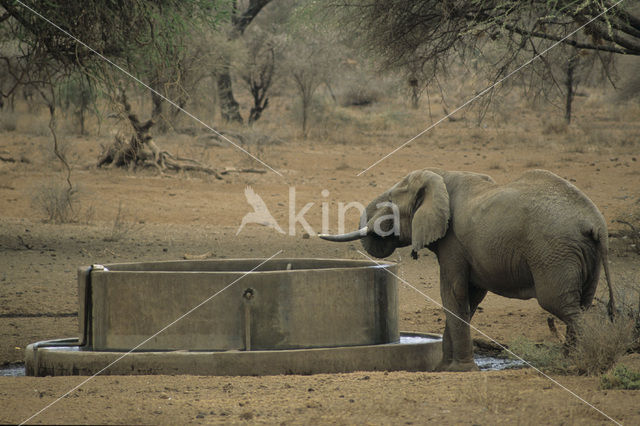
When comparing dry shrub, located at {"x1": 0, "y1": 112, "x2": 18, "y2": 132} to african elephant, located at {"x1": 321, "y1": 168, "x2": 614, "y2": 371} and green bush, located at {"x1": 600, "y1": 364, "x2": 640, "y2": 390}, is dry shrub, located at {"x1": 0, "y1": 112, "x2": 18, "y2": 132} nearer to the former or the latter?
african elephant, located at {"x1": 321, "y1": 168, "x2": 614, "y2": 371}

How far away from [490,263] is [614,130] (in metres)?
19.7

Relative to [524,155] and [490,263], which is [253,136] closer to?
[524,155]

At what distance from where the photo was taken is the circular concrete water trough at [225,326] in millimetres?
6508

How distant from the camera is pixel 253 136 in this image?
2208 cm

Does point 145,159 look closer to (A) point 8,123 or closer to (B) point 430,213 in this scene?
(A) point 8,123

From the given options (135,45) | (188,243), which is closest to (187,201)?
(188,243)

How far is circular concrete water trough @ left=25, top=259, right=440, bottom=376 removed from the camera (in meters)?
6.51

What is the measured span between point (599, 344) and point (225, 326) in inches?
107

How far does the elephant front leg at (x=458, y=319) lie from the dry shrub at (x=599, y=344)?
3.45ft

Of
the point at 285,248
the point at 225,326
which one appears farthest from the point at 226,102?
the point at 225,326

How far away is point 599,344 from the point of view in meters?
5.67

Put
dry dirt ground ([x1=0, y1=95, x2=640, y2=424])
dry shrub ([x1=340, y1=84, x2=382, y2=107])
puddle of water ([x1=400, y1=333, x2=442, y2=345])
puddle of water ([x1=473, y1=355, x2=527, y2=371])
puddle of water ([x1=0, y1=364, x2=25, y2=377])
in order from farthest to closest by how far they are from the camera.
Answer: dry shrub ([x1=340, y1=84, x2=382, y2=107])
puddle of water ([x1=400, y1=333, x2=442, y2=345])
puddle of water ([x1=473, y1=355, x2=527, y2=371])
puddle of water ([x1=0, y1=364, x2=25, y2=377])
dry dirt ground ([x1=0, y1=95, x2=640, y2=424])

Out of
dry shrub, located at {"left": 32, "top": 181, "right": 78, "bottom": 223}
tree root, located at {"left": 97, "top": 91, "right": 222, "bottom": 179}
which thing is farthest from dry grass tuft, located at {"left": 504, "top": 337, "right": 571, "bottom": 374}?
tree root, located at {"left": 97, "top": 91, "right": 222, "bottom": 179}

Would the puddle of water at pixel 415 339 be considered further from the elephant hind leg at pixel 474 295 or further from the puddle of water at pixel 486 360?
the elephant hind leg at pixel 474 295
